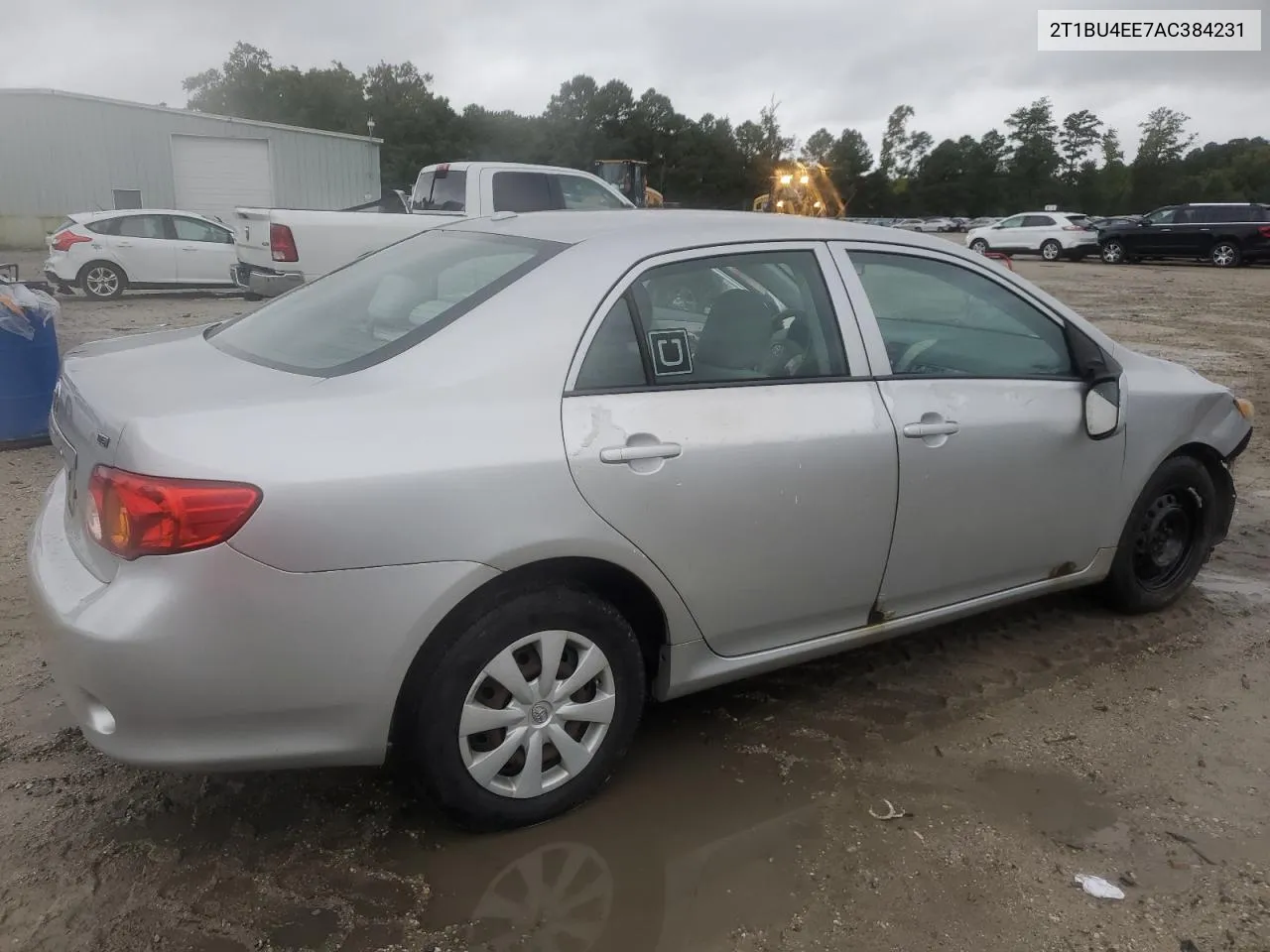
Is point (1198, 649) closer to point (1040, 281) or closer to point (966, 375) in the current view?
point (966, 375)

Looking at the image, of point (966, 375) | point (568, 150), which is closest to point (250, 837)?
point (966, 375)

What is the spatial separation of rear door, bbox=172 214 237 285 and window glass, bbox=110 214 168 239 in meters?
0.23

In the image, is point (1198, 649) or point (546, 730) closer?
point (546, 730)

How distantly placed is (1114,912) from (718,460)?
1.47 metres

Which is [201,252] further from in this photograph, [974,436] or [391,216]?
[974,436]

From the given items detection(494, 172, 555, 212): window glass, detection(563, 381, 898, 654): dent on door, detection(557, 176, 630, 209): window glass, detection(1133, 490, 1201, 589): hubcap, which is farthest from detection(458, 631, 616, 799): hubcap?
detection(557, 176, 630, 209): window glass

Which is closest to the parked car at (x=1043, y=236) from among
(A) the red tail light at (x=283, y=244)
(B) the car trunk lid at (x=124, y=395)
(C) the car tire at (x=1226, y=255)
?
(C) the car tire at (x=1226, y=255)

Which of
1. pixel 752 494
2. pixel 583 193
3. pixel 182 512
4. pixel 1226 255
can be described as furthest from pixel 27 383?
pixel 1226 255

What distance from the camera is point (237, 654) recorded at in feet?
7.17

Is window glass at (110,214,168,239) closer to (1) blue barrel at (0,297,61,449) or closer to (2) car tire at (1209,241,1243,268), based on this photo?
(1) blue barrel at (0,297,61,449)

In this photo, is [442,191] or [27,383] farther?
[442,191]

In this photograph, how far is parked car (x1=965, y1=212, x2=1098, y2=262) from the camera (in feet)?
94.8

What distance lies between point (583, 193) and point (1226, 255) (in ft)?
67.9

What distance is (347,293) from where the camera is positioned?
126 inches
